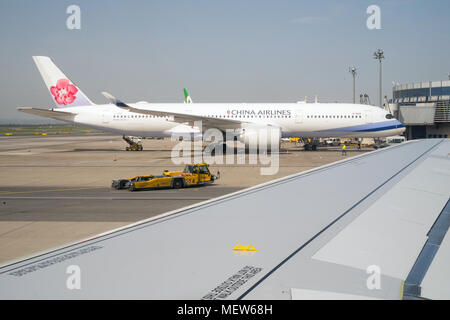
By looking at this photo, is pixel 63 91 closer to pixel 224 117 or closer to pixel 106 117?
pixel 106 117

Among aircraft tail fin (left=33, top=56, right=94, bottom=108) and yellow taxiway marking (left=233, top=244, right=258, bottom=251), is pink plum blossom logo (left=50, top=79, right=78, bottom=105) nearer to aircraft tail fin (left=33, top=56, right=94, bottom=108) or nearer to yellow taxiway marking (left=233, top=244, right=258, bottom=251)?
aircraft tail fin (left=33, top=56, right=94, bottom=108)

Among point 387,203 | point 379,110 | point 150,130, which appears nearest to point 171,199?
point 387,203

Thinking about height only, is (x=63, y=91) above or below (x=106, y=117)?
above

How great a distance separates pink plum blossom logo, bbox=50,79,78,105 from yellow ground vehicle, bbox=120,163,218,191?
21.9 m

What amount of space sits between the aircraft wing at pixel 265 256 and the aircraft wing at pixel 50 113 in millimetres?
34659

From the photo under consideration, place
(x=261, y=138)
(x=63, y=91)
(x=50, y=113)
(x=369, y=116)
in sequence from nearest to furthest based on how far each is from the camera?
(x=261, y=138) < (x=369, y=116) < (x=50, y=113) < (x=63, y=91)

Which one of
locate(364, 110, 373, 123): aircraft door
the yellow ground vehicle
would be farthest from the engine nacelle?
the yellow ground vehicle

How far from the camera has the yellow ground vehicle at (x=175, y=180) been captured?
1810 cm

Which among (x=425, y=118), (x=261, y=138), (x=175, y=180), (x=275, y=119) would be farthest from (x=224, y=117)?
(x=425, y=118)

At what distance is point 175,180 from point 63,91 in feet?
76.7

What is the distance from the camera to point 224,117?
1417 inches

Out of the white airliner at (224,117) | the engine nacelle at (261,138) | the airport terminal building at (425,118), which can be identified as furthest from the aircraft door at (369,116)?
the airport terminal building at (425,118)

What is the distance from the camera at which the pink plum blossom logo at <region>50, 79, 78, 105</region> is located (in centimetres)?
3694

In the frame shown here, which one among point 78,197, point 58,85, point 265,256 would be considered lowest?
point 78,197
